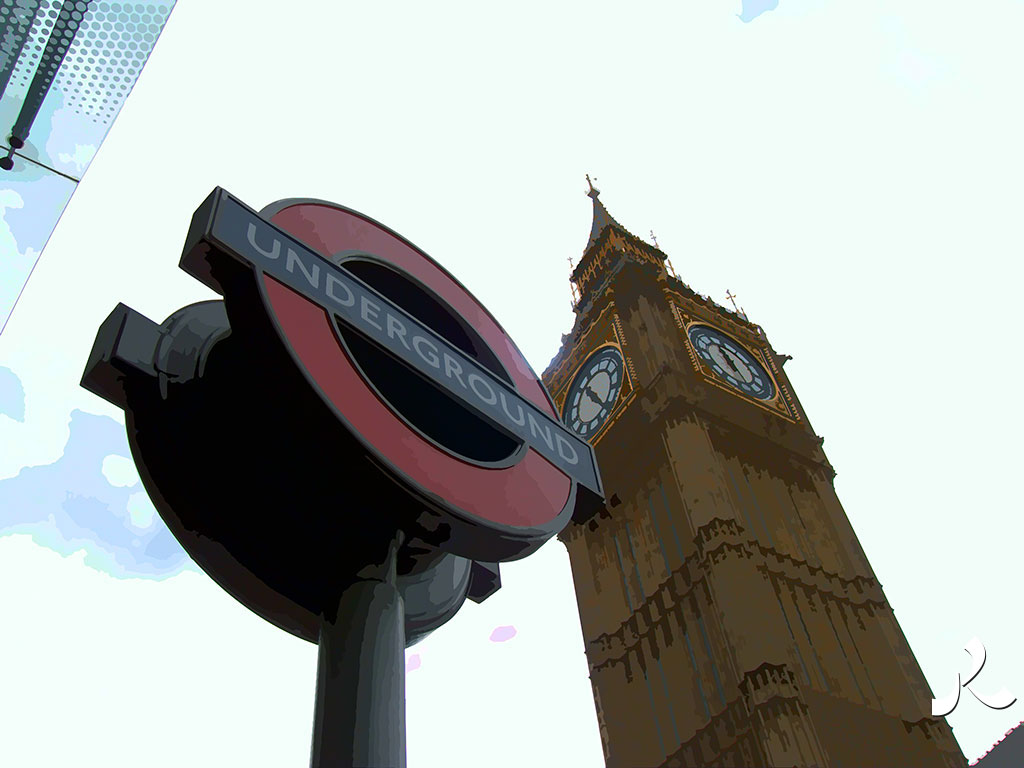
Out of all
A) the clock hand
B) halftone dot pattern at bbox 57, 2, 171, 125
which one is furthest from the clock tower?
halftone dot pattern at bbox 57, 2, 171, 125

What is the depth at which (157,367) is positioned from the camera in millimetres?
4336

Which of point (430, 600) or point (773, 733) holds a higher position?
point (773, 733)

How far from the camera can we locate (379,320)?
4520mm

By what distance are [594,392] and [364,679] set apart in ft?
78.5

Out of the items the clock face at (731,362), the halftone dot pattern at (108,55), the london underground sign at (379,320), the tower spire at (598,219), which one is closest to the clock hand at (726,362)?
the clock face at (731,362)

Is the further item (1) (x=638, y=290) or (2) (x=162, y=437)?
(1) (x=638, y=290)

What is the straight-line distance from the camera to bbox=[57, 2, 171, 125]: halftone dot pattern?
354 centimetres

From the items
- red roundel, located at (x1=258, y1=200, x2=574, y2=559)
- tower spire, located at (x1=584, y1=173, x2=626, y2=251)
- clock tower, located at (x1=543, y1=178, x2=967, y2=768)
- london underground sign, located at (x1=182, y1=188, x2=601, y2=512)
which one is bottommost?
red roundel, located at (x1=258, y1=200, x2=574, y2=559)

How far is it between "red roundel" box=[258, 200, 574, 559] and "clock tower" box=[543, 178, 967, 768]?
15.0 m

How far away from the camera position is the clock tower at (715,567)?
62.4 ft

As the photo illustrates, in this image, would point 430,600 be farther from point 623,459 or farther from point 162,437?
point 623,459

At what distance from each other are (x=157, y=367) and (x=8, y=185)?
41.0 inches

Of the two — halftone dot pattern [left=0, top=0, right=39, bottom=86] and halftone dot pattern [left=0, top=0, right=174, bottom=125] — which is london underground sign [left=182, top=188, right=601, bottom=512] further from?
halftone dot pattern [left=0, top=0, right=39, bottom=86]

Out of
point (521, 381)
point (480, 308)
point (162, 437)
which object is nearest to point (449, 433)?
point (521, 381)
